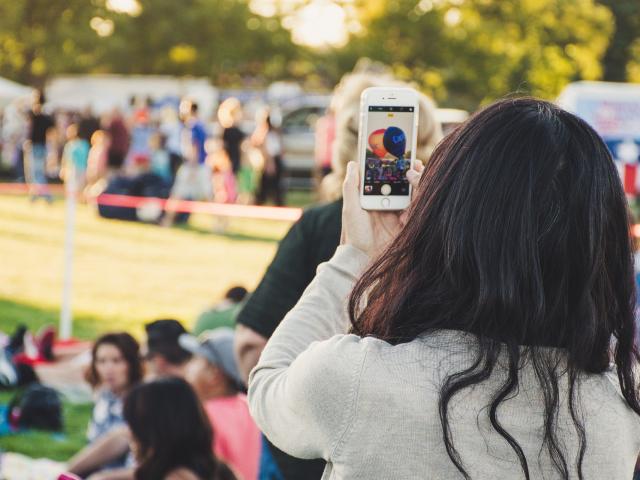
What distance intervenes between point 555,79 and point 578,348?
121 feet

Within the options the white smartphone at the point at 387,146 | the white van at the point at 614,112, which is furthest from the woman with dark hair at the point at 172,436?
the white van at the point at 614,112

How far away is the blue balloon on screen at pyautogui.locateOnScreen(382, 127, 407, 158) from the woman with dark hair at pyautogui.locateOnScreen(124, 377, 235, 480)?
7.59 ft

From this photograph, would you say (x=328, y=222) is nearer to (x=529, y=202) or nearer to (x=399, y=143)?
(x=399, y=143)

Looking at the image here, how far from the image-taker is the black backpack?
18.6ft

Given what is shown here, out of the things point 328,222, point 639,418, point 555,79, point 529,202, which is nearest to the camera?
point 529,202

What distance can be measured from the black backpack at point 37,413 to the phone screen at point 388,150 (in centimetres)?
428

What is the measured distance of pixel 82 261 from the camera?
11.2 m

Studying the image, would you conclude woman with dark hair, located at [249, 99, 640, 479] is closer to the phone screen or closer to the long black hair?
the long black hair

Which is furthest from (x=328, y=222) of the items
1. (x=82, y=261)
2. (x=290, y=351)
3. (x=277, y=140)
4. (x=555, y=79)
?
(x=555, y=79)

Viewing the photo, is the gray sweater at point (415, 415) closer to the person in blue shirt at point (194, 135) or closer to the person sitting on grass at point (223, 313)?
the person sitting on grass at point (223, 313)

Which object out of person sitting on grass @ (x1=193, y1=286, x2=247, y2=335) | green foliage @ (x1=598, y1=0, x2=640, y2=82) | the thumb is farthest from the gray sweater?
green foliage @ (x1=598, y1=0, x2=640, y2=82)

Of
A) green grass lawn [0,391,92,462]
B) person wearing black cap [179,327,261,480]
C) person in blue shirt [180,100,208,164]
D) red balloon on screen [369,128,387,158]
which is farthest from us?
person in blue shirt [180,100,208,164]

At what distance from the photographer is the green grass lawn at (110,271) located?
26.1 ft

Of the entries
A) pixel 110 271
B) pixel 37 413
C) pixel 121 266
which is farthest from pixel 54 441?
pixel 121 266
